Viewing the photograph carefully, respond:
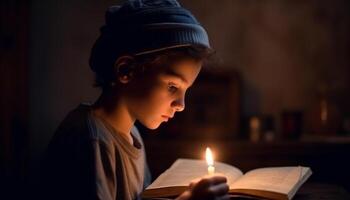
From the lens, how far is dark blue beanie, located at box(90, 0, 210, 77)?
1.13 meters

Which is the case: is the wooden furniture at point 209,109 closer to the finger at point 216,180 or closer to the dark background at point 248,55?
the dark background at point 248,55

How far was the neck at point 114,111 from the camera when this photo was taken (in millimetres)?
1199

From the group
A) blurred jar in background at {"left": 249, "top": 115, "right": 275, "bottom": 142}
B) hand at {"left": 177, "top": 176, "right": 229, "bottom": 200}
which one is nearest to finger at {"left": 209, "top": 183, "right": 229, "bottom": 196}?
hand at {"left": 177, "top": 176, "right": 229, "bottom": 200}

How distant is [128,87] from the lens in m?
1.21

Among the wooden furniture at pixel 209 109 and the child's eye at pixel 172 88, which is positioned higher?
the child's eye at pixel 172 88

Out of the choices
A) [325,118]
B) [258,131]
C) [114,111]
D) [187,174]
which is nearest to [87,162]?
[114,111]

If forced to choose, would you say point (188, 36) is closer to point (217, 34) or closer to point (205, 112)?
point (205, 112)

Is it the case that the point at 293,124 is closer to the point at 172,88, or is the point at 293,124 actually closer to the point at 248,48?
the point at 248,48

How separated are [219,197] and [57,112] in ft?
6.34

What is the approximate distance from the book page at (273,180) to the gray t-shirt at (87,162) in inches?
11.4

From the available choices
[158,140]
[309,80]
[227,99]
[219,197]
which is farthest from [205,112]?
[219,197]

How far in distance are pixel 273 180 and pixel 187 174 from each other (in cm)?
23

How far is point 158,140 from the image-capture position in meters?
2.46

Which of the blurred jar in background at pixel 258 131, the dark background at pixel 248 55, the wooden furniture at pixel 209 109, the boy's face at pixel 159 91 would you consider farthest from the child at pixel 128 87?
the dark background at pixel 248 55
